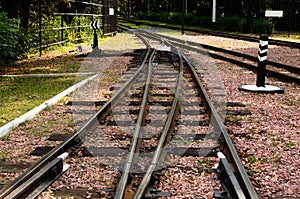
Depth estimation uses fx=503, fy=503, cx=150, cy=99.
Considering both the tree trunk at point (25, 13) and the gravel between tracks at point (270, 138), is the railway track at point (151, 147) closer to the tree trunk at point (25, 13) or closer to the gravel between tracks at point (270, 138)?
the gravel between tracks at point (270, 138)

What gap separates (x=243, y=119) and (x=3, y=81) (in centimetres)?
757

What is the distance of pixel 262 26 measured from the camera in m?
42.2

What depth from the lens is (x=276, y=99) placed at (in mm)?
10906

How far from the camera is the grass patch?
9506 mm

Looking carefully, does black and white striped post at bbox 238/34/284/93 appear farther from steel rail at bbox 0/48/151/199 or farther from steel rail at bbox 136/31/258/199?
steel rail at bbox 0/48/151/199

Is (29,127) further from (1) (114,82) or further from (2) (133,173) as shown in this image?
(1) (114,82)

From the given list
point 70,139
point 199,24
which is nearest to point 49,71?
point 70,139

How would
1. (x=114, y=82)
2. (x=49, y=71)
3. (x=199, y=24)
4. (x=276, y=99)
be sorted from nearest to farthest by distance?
(x=276, y=99), (x=114, y=82), (x=49, y=71), (x=199, y=24)

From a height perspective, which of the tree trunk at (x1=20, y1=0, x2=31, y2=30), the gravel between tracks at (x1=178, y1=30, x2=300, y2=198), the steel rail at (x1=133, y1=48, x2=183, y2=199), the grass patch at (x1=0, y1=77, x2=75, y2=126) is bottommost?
the gravel between tracks at (x1=178, y1=30, x2=300, y2=198)

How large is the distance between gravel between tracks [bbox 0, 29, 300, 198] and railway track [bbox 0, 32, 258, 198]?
199mm

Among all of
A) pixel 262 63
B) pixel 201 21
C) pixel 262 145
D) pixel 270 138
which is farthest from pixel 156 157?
pixel 201 21

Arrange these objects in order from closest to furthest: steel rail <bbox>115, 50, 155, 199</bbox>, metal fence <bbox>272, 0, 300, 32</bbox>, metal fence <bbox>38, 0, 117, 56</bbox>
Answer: steel rail <bbox>115, 50, 155, 199</bbox> < metal fence <bbox>38, 0, 117, 56</bbox> < metal fence <bbox>272, 0, 300, 32</bbox>

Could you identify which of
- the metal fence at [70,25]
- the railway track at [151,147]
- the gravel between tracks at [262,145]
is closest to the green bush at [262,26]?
the metal fence at [70,25]

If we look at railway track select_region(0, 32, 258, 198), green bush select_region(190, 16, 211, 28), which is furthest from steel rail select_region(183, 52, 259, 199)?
green bush select_region(190, 16, 211, 28)
